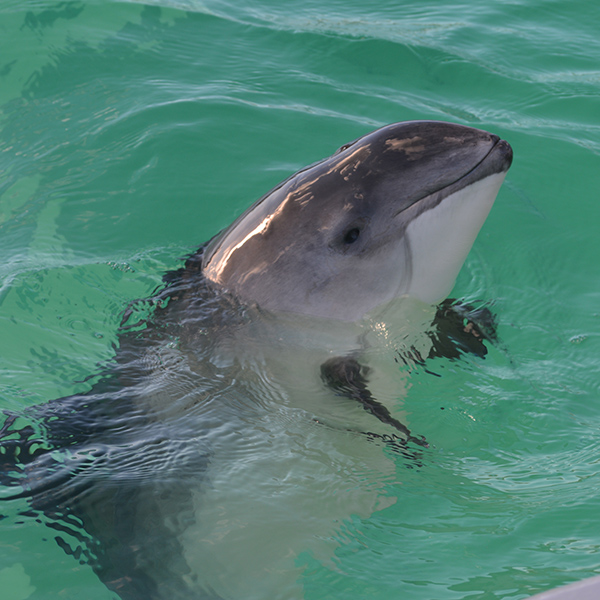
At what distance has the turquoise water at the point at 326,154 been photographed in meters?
4.19

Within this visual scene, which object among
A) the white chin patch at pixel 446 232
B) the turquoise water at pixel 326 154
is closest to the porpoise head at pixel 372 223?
the white chin patch at pixel 446 232

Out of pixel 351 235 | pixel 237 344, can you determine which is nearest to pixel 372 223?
pixel 351 235

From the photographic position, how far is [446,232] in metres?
4.48

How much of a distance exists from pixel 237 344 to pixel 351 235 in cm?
103

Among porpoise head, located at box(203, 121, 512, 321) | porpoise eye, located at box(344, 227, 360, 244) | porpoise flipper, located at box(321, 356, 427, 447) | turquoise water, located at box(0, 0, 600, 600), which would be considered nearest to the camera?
turquoise water, located at box(0, 0, 600, 600)

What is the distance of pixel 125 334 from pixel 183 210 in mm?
2266

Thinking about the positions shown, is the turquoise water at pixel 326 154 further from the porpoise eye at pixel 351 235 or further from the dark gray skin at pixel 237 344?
the porpoise eye at pixel 351 235

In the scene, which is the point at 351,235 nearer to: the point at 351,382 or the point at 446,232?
the point at 446,232

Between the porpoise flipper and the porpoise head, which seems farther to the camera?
the porpoise flipper

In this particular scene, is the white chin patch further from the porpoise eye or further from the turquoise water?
the turquoise water

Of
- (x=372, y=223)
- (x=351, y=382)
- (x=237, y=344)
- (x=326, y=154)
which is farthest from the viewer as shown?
(x=326, y=154)

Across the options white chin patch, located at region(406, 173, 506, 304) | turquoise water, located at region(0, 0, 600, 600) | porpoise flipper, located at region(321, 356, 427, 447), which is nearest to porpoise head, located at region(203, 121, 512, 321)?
white chin patch, located at region(406, 173, 506, 304)

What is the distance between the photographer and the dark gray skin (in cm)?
424

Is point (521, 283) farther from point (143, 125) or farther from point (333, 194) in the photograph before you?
point (143, 125)
